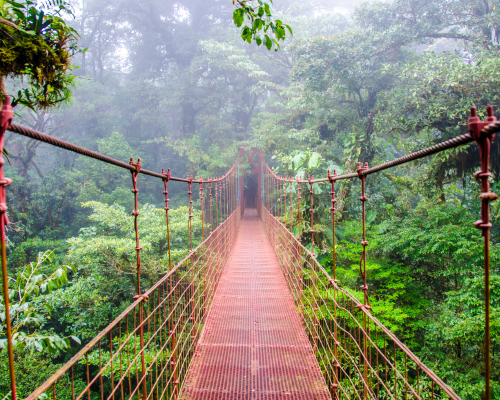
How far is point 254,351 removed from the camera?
2.16 metres

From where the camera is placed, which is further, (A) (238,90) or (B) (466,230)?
(A) (238,90)

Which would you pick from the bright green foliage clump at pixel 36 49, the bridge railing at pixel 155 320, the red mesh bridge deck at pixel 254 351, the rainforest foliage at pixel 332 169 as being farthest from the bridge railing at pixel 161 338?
the bright green foliage clump at pixel 36 49

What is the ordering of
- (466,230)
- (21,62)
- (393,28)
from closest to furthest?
1. (21,62)
2. (466,230)
3. (393,28)

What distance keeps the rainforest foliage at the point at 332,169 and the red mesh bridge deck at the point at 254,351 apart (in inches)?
37.1

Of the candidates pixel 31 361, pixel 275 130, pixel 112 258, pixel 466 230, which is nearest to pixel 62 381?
pixel 31 361

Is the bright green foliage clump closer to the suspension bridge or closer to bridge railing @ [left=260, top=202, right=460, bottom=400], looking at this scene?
the suspension bridge

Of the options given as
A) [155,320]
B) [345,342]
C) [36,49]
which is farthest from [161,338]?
[36,49]

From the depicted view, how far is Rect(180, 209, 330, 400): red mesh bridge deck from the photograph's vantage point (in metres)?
1.76

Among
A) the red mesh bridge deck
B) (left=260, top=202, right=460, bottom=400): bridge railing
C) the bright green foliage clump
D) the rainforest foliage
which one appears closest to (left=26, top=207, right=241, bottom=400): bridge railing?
the red mesh bridge deck

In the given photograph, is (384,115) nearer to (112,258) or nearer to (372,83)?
(372,83)

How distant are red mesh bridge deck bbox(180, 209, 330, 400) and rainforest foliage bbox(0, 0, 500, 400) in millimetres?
942

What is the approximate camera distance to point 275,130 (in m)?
8.86

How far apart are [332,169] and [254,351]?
4.23 m

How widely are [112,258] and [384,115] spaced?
5.54 m
